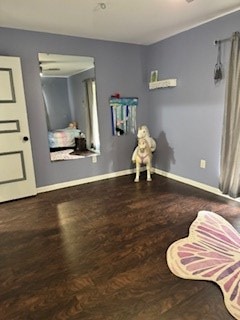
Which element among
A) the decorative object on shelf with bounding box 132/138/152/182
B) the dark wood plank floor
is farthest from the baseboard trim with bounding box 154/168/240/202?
the decorative object on shelf with bounding box 132/138/152/182

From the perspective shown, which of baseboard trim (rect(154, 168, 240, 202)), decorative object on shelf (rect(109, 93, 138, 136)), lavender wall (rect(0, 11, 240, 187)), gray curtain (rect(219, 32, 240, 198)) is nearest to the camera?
gray curtain (rect(219, 32, 240, 198))

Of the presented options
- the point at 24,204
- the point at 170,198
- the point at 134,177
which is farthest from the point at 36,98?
the point at 170,198

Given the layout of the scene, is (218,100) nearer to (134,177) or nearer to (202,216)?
(202,216)

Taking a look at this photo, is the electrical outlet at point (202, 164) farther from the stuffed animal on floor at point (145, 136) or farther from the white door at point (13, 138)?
the white door at point (13, 138)

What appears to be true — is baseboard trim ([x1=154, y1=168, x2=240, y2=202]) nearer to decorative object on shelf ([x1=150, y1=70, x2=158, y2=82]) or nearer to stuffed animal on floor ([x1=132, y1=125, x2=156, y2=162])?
stuffed animal on floor ([x1=132, y1=125, x2=156, y2=162])

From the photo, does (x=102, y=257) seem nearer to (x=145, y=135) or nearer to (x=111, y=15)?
(x=145, y=135)

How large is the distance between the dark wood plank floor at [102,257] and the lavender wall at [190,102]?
1.91 feet

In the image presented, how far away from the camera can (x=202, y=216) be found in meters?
2.64

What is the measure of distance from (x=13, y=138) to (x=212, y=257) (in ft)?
9.10

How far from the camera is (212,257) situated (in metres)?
1.90

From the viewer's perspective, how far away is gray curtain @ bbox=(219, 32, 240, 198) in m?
2.80

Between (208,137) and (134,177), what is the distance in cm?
146

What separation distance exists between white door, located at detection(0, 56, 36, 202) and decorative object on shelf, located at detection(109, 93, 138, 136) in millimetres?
1456

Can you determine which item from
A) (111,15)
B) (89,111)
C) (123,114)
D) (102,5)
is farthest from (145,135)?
(102,5)
